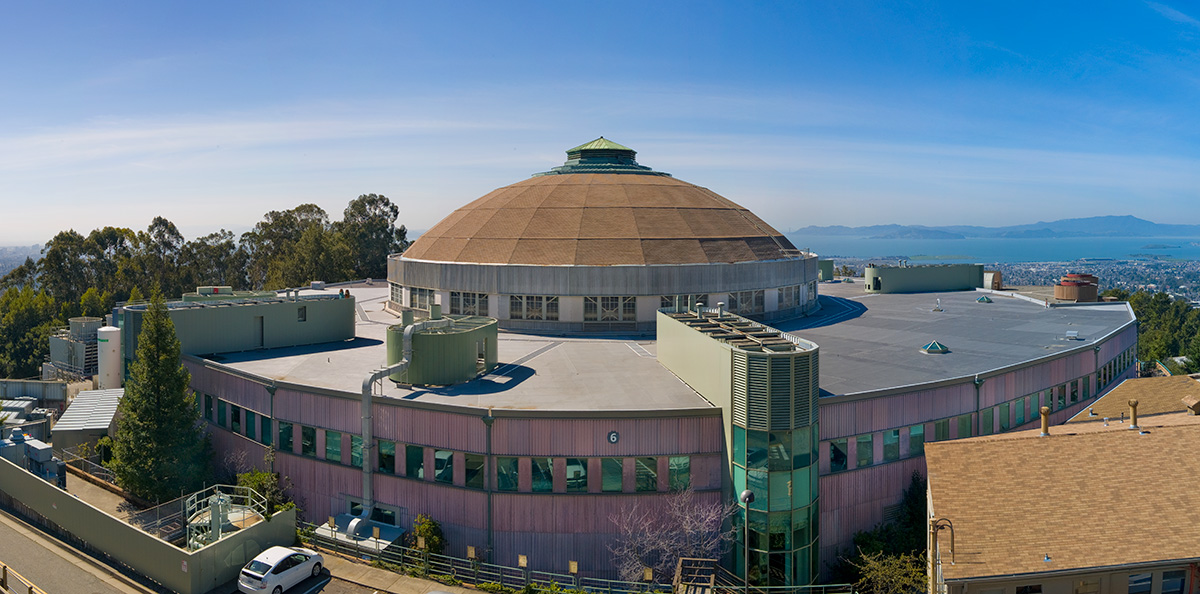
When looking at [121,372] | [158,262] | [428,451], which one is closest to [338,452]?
[428,451]

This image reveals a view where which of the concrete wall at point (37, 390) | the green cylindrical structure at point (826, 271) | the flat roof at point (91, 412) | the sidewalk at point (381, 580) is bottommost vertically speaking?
the sidewalk at point (381, 580)

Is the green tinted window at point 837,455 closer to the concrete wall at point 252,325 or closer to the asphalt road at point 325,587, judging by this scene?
the asphalt road at point 325,587

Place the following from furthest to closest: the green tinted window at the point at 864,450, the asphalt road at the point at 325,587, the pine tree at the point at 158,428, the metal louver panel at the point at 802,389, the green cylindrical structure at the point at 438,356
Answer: the pine tree at the point at 158,428 → the green cylindrical structure at the point at 438,356 → the green tinted window at the point at 864,450 → the asphalt road at the point at 325,587 → the metal louver panel at the point at 802,389

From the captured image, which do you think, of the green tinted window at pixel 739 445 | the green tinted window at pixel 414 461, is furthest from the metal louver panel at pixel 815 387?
the green tinted window at pixel 414 461

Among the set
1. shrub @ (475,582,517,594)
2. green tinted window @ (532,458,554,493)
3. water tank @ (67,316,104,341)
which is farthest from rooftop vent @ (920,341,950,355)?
water tank @ (67,316,104,341)

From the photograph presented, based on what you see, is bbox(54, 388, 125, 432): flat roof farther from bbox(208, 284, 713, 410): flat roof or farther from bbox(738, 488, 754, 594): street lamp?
bbox(738, 488, 754, 594): street lamp

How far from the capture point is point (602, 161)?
62.2 metres

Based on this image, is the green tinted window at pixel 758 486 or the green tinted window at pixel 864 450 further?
the green tinted window at pixel 864 450

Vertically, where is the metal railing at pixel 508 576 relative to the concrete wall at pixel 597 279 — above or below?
below

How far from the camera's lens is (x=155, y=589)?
2706cm

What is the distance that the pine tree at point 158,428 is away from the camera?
33219mm

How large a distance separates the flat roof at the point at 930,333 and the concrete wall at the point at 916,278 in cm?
271

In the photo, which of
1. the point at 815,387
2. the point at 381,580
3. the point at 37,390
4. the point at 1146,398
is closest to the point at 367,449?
the point at 381,580

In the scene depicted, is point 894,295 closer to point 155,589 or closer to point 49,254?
point 155,589
